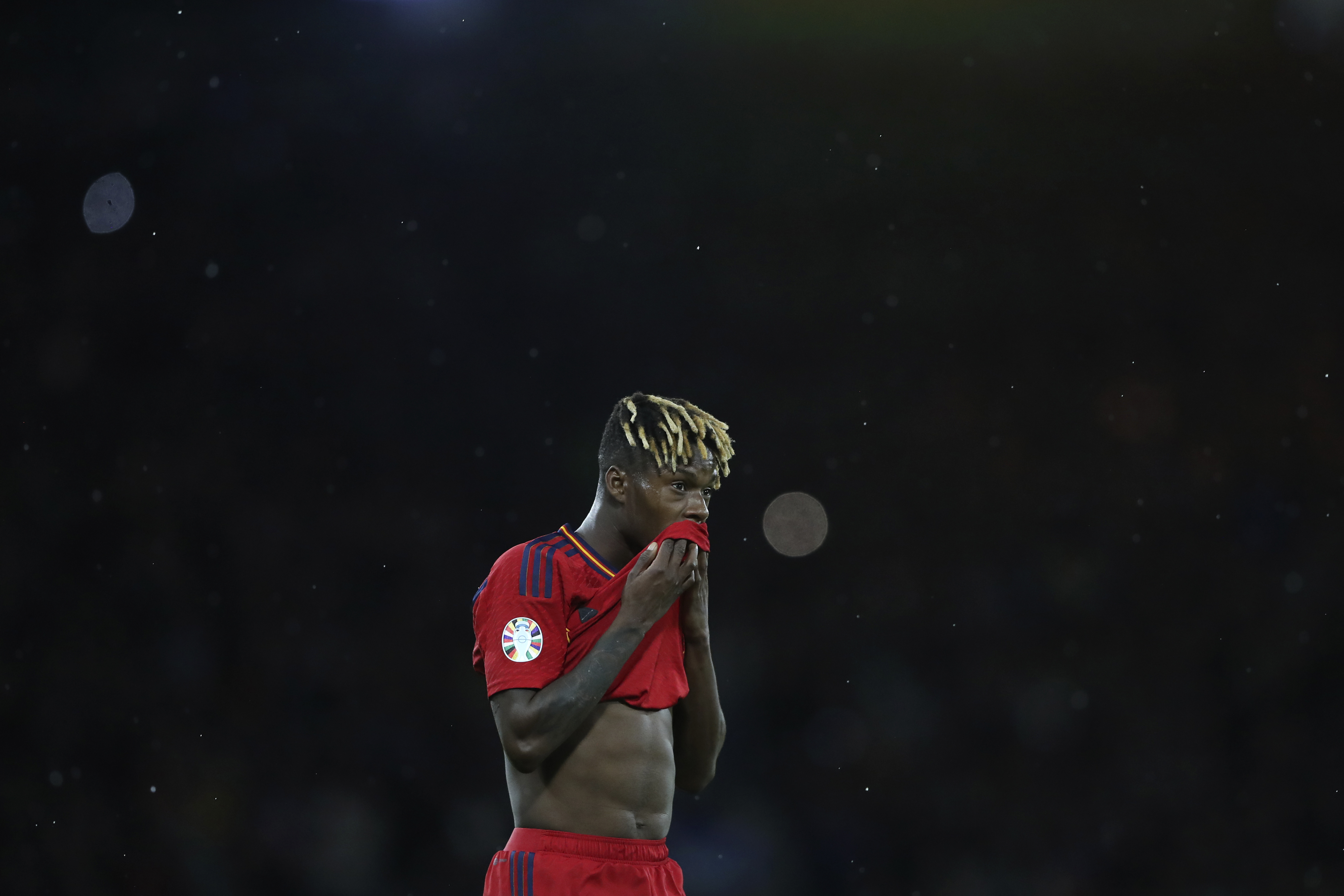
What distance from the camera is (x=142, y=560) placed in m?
4.20

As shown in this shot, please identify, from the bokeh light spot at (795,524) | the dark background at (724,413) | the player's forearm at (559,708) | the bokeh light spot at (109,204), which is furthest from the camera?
the bokeh light spot at (109,204)

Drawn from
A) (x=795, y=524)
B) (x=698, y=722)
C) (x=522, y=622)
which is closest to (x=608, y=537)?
(x=522, y=622)

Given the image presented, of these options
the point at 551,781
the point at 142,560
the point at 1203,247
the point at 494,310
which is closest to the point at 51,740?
the point at 142,560

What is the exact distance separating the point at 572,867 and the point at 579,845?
34mm

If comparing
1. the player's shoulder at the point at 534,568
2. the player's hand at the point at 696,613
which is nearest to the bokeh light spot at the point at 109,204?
the player's shoulder at the point at 534,568

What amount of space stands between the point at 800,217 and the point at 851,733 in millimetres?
1849

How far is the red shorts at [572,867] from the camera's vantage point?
1.67 meters

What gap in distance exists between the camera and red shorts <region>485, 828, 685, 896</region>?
1671mm

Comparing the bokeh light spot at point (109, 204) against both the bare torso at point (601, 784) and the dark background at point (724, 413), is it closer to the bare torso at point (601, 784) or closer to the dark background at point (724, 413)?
the dark background at point (724, 413)

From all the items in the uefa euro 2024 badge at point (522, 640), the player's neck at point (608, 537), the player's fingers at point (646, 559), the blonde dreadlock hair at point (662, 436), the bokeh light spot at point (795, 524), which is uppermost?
the blonde dreadlock hair at point (662, 436)

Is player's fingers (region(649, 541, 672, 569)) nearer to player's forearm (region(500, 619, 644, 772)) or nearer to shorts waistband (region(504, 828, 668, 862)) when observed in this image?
player's forearm (region(500, 619, 644, 772))

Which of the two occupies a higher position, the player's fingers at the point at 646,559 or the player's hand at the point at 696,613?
the player's fingers at the point at 646,559

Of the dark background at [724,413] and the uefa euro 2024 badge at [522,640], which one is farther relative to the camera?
the dark background at [724,413]

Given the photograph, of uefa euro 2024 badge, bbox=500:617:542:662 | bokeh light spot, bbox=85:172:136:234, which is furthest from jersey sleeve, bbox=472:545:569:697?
bokeh light spot, bbox=85:172:136:234
